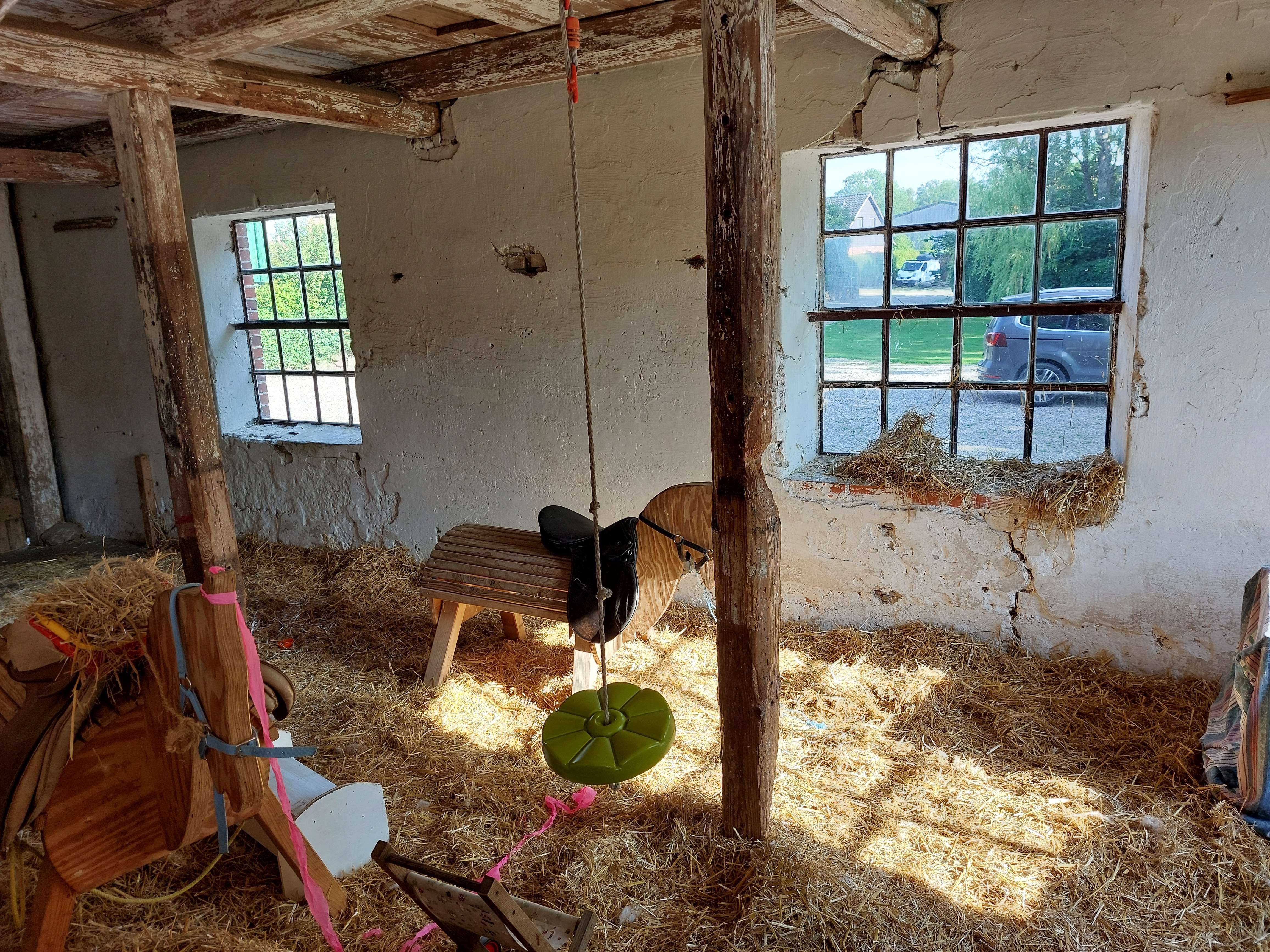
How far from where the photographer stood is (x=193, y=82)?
11.0ft

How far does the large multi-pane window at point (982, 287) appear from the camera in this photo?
138 inches

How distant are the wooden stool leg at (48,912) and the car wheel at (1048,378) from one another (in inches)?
153

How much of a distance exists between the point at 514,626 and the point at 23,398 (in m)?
4.74

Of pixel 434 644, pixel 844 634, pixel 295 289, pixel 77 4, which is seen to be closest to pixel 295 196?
pixel 295 289

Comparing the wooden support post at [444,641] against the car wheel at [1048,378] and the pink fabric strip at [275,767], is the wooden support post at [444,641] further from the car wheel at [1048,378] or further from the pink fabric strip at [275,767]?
the car wheel at [1048,378]

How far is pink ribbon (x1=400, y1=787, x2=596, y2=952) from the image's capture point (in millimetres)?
2457

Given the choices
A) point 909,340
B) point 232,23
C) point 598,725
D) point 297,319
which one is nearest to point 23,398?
point 297,319

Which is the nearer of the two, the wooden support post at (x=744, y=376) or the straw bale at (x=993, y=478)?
the wooden support post at (x=744, y=376)

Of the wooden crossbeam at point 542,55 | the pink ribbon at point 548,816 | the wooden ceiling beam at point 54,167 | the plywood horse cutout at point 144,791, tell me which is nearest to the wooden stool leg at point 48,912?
the plywood horse cutout at point 144,791

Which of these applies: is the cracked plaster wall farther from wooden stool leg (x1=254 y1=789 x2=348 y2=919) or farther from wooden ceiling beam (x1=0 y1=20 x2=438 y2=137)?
wooden stool leg (x1=254 y1=789 x2=348 y2=919)

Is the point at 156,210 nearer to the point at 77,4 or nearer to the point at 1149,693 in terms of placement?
the point at 77,4

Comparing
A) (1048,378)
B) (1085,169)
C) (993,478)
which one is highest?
(1085,169)

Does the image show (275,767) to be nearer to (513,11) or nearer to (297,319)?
(513,11)

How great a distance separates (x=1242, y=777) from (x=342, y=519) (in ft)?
16.5
